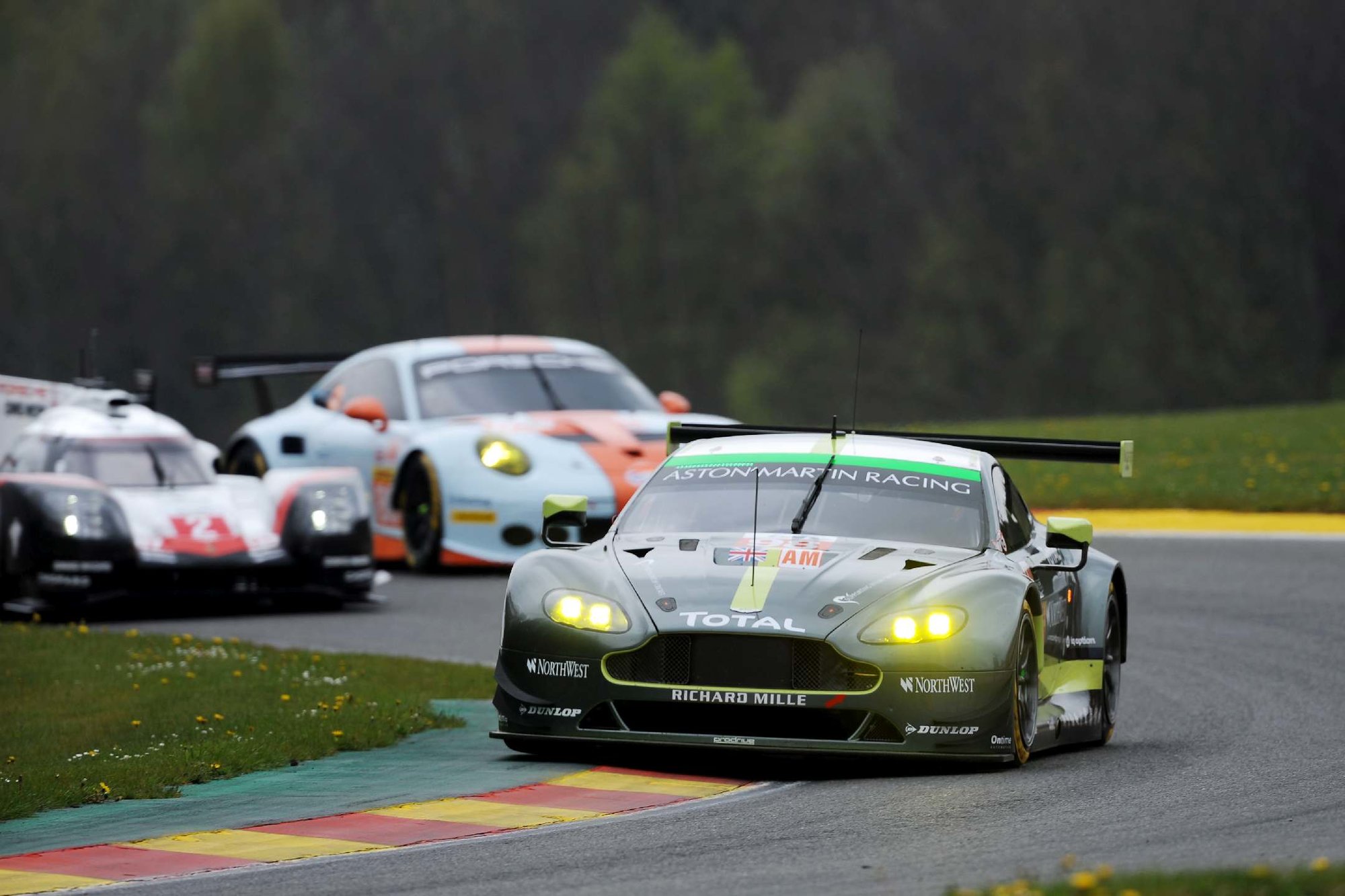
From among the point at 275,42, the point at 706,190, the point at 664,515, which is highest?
the point at 275,42

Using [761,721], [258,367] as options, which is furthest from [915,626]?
[258,367]

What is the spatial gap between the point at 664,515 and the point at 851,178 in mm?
55213

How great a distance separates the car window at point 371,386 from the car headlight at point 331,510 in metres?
2.78

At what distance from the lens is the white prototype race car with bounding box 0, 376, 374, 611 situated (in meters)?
14.2

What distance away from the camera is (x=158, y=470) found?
15414mm

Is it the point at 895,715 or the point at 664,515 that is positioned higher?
the point at 664,515

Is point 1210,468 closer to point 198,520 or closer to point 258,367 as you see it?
point 258,367

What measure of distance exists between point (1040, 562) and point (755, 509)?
1.19 m

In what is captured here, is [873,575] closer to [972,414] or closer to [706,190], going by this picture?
[972,414]

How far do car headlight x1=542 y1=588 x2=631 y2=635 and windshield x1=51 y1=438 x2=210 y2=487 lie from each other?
7.61 m

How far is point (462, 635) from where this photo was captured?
13.7 m

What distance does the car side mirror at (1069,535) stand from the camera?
920 centimetres

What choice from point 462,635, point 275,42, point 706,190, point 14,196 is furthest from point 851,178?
point 462,635

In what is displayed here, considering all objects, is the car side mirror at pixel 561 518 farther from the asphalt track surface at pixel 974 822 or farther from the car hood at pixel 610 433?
the car hood at pixel 610 433
